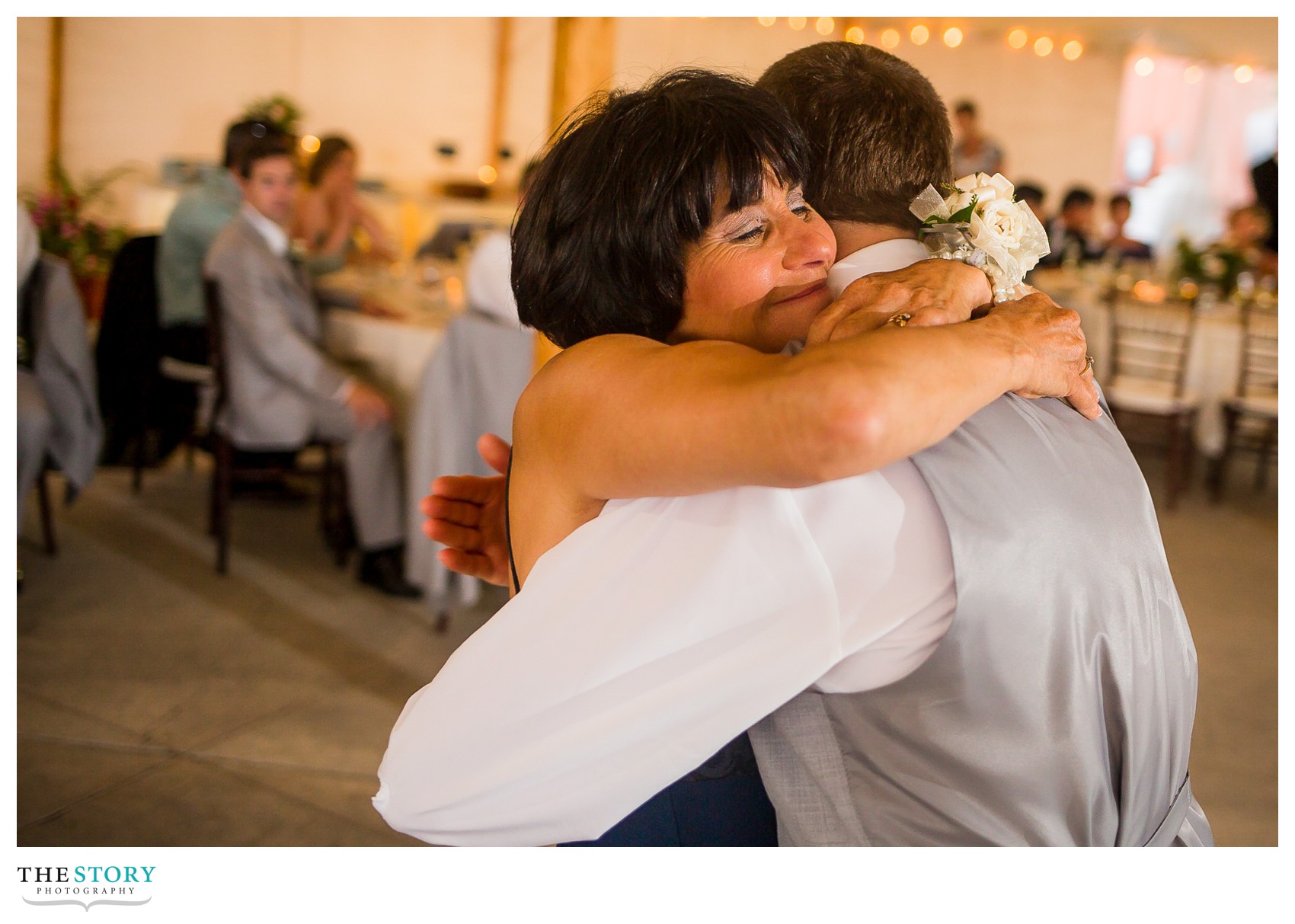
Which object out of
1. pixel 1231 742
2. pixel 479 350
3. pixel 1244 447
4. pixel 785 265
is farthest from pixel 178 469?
pixel 1244 447

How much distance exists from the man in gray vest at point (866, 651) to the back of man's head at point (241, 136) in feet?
10.9

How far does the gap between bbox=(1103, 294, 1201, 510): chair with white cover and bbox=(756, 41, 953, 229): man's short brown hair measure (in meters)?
4.62

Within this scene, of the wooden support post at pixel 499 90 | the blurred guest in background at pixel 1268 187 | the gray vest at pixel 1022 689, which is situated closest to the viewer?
the gray vest at pixel 1022 689

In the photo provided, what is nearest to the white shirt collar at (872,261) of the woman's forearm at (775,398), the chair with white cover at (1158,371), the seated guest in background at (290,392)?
the woman's forearm at (775,398)

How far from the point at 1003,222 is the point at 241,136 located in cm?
362

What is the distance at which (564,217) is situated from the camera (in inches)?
40.6

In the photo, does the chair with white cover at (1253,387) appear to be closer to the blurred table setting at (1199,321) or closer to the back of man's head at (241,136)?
the blurred table setting at (1199,321)

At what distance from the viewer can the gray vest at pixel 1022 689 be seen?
0.89 meters

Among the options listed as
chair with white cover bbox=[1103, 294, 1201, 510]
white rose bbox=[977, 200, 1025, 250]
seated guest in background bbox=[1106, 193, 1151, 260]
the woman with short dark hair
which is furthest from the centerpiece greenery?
seated guest in background bbox=[1106, 193, 1151, 260]

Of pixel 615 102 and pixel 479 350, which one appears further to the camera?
pixel 479 350

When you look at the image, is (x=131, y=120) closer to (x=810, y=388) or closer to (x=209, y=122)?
(x=209, y=122)

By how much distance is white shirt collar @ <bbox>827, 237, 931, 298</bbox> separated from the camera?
40.5 inches

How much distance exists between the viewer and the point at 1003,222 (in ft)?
3.23
